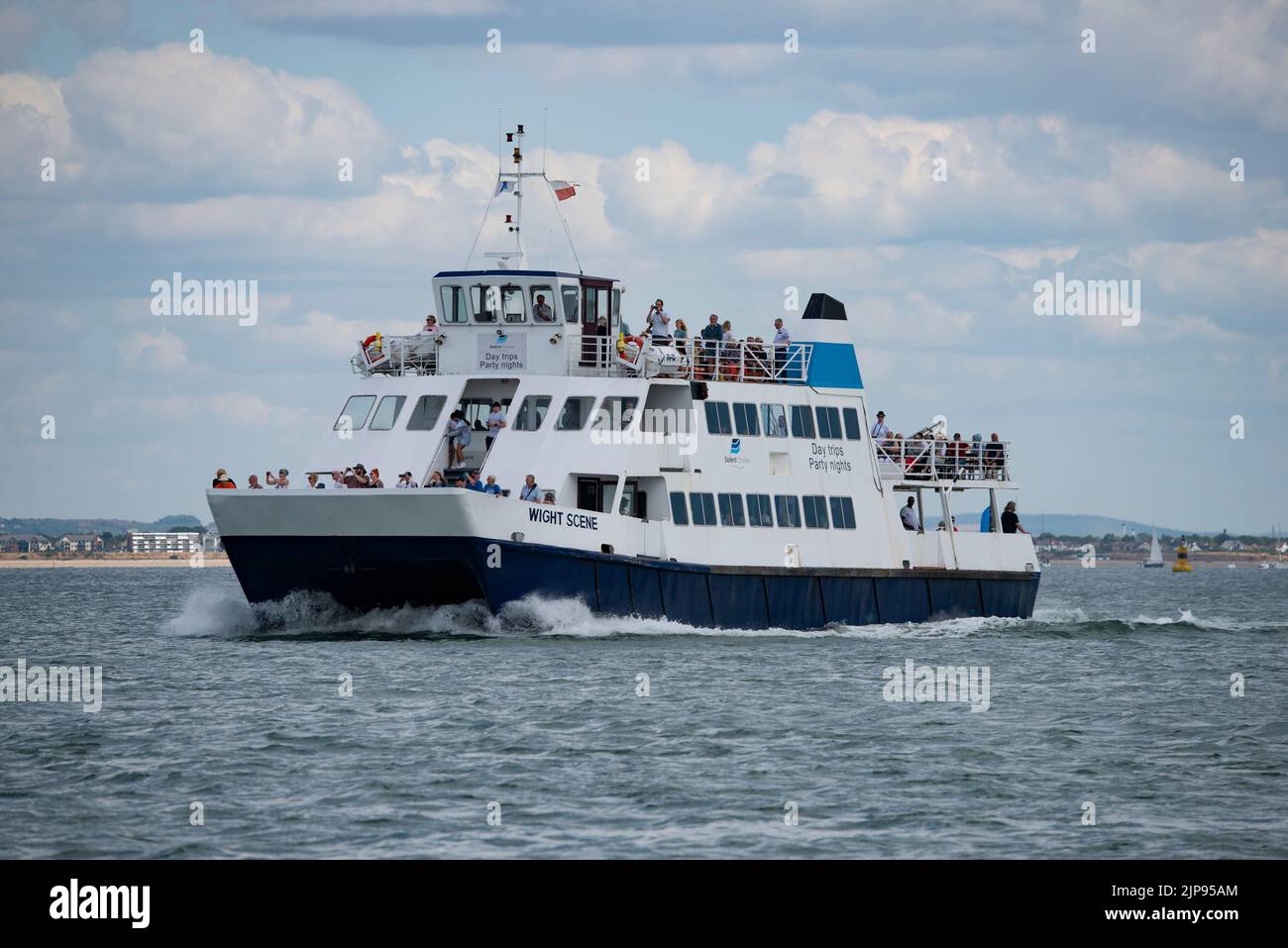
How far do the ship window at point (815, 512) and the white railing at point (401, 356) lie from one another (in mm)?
7723

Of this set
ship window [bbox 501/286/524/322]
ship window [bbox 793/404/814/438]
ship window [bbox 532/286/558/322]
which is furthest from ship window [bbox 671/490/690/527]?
ship window [bbox 501/286/524/322]

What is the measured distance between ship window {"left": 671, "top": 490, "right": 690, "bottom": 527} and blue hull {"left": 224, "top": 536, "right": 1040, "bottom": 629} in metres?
1.03

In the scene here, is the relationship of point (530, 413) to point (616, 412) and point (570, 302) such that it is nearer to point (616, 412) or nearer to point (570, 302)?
point (616, 412)

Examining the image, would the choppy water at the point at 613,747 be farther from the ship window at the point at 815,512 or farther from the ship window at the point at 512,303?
the ship window at the point at 512,303

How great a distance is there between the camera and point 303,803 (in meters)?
19.9

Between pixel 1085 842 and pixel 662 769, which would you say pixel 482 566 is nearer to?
pixel 662 769

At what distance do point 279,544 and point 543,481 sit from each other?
15.6 feet

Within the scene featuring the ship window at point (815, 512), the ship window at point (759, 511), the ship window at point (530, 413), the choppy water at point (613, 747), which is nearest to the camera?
the choppy water at point (613, 747)

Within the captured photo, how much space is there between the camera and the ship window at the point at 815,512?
39781mm

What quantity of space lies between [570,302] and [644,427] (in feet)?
9.65

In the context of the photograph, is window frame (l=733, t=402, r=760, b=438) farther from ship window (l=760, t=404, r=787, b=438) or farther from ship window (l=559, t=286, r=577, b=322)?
ship window (l=559, t=286, r=577, b=322)

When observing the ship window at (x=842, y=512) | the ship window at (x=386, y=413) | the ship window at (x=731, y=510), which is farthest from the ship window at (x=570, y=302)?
the ship window at (x=842, y=512)

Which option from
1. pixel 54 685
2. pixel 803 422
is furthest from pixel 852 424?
pixel 54 685
